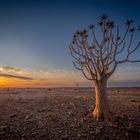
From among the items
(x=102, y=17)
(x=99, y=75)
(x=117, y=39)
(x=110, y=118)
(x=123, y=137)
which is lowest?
(x=123, y=137)

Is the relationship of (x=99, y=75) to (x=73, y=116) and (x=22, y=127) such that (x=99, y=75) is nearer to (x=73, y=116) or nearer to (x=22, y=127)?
(x=73, y=116)

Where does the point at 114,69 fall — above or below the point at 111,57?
below

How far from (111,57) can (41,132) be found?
6163mm

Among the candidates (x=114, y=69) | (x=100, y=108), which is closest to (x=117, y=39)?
(x=114, y=69)

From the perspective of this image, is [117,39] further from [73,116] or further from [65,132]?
[65,132]

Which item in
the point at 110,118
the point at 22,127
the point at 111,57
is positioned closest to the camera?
the point at 22,127

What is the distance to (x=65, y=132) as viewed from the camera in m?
9.03

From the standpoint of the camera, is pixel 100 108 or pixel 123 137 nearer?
pixel 123 137

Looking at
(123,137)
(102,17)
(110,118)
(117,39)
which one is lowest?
(123,137)

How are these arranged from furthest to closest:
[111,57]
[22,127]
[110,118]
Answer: [111,57]
[110,118]
[22,127]

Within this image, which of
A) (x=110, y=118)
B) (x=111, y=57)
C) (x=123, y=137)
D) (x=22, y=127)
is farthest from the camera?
(x=111, y=57)

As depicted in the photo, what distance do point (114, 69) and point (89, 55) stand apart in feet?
6.45

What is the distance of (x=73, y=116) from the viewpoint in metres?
11.4

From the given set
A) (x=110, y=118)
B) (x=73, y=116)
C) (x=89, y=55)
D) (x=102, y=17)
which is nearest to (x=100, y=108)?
(x=110, y=118)
